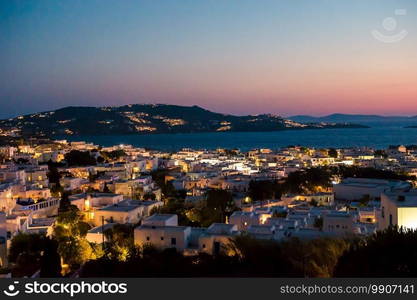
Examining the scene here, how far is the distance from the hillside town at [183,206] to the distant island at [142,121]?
5783 cm

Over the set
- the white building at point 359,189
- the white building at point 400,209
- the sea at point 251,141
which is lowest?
the sea at point 251,141

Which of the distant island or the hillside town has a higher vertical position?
the distant island

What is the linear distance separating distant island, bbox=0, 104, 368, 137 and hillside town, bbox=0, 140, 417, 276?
57830 millimetres

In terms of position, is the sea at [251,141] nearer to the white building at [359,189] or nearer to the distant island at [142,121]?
the distant island at [142,121]

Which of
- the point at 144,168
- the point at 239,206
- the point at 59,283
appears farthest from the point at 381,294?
the point at 144,168

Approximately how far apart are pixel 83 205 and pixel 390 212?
935 centimetres

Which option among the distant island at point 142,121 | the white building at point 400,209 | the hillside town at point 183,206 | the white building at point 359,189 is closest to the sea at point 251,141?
the distant island at point 142,121

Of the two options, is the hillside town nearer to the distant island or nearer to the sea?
the sea

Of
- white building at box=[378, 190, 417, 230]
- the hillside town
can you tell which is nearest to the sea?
the hillside town

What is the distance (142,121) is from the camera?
101 metres

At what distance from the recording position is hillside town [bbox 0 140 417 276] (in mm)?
9602

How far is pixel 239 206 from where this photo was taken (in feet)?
51.2

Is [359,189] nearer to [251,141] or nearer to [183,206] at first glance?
[183,206]

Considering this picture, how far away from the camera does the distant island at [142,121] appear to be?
280ft
